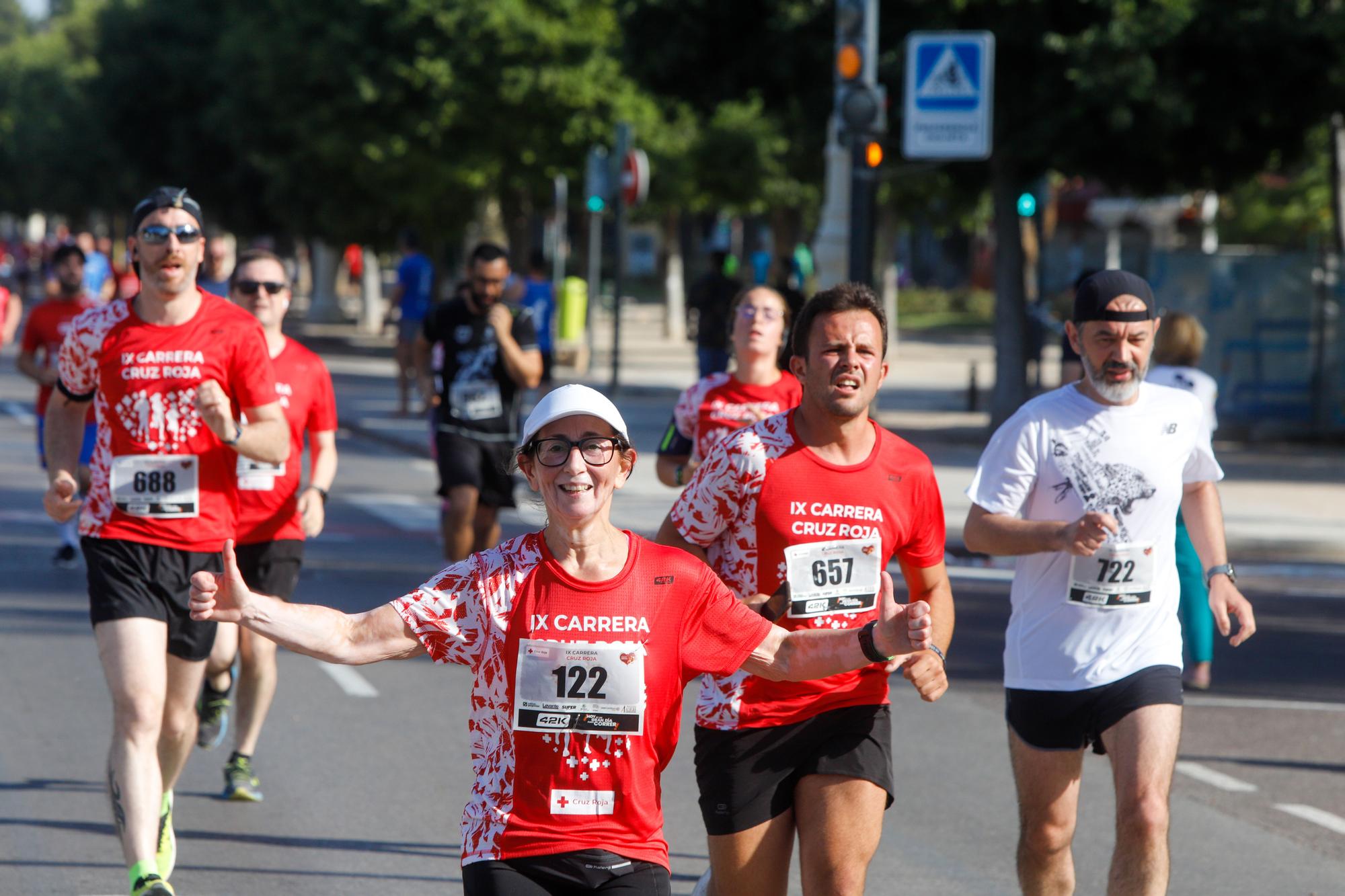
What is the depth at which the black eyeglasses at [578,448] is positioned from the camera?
12.0ft

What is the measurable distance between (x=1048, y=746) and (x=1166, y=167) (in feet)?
54.5

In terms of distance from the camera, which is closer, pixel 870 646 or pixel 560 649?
pixel 560 649

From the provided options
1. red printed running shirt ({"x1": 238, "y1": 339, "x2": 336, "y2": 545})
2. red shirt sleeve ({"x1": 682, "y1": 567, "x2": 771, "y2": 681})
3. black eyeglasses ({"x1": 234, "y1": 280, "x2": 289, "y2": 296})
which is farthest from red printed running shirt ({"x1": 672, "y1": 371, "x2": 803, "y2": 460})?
red shirt sleeve ({"x1": 682, "y1": 567, "x2": 771, "y2": 681})

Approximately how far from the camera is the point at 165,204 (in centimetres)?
550

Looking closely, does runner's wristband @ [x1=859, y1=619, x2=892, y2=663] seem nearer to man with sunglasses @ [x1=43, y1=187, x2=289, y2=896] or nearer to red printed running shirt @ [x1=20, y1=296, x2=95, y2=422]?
man with sunglasses @ [x1=43, y1=187, x2=289, y2=896]

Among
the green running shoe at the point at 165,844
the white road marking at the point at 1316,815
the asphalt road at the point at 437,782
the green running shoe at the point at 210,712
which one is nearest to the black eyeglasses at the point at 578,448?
the asphalt road at the point at 437,782

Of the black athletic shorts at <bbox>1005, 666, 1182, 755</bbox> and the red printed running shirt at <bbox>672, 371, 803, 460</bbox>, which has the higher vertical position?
the red printed running shirt at <bbox>672, 371, 803, 460</bbox>

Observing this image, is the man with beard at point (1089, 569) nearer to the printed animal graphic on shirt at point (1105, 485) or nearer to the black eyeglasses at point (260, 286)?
the printed animal graphic on shirt at point (1105, 485)

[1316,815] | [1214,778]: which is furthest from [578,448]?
[1214,778]

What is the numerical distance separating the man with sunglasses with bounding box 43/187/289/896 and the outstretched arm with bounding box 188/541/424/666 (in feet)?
5.76

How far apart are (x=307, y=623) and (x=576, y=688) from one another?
0.53 metres

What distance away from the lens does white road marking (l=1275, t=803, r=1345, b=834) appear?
6.95m

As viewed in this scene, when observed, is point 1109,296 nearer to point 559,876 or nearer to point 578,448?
point 578,448

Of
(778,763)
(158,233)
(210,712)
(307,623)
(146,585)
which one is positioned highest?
(158,233)
